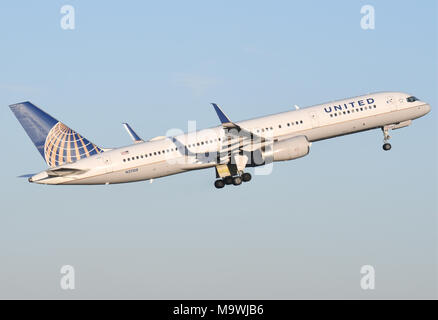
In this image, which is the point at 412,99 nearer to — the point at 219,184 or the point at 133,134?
the point at 219,184

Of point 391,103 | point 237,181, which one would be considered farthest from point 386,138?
point 237,181

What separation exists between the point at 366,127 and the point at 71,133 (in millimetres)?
27843

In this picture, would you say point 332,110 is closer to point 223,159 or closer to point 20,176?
point 223,159

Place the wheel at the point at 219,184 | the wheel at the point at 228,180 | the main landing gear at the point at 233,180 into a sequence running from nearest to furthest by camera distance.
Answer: the main landing gear at the point at 233,180 < the wheel at the point at 228,180 < the wheel at the point at 219,184

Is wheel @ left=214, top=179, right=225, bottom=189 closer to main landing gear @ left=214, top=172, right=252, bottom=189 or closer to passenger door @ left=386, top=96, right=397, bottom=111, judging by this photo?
main landing gear @ left=214, top=172, right=252, bottom=189

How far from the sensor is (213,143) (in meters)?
66.8

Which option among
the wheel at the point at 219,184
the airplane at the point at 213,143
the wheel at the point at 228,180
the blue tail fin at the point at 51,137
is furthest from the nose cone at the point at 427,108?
the blue tail fin at the point at 51,137

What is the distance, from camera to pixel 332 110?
6900cm

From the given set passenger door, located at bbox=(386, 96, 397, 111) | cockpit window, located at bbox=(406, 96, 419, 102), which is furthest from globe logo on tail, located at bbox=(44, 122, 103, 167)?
cockpit window, located at bbox=(406, 96, 419, 102)

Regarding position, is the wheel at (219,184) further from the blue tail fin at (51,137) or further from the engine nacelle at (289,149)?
the blue tail fin at (51,137)

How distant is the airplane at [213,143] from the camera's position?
214 feet

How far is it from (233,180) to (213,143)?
480 cm

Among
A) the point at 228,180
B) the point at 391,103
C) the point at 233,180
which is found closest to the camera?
the point at 233,180

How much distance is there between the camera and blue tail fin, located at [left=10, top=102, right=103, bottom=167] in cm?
6775
